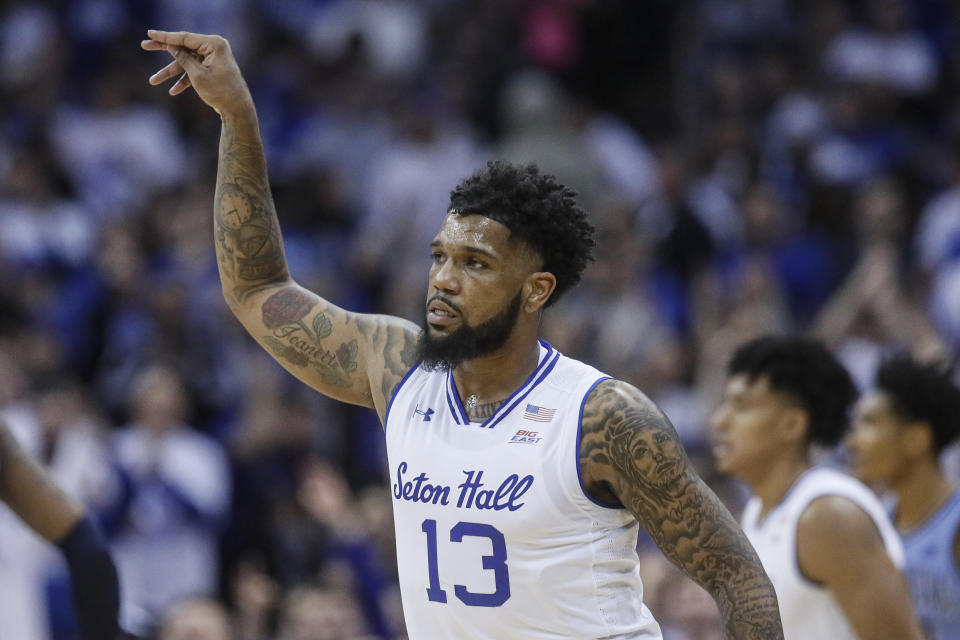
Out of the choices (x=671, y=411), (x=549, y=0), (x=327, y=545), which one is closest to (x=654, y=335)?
(x=671, y=411)

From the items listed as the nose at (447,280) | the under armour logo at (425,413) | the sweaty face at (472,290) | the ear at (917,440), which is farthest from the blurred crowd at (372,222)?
the nose at (447,280)

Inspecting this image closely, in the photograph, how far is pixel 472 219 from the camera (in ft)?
14.2

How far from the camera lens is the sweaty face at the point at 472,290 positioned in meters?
4.28

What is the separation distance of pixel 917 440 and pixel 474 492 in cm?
296

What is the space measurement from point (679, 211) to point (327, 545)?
14.7ft

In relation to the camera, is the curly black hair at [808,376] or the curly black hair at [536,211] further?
the curly black hair at [808,376]

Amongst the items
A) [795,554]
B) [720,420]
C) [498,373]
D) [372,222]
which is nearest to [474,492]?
[498,373]

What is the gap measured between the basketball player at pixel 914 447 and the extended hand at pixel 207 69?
324 centimetres

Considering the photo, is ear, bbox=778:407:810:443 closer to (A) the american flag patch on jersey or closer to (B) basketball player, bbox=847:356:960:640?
(B) basketball player, bbox=847:356:960:640

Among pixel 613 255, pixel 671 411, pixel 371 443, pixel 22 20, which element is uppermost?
pixel 22 20

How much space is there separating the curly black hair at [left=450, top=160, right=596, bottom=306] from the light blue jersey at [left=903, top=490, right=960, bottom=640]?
262cm

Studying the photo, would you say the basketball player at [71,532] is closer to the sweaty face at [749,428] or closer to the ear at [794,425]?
the sweaty face at [749,428]

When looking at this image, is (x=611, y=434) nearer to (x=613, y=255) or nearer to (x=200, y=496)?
(x=200, y=496)

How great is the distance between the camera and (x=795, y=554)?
212 inches
